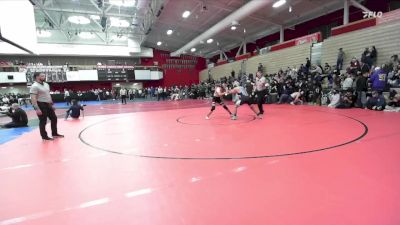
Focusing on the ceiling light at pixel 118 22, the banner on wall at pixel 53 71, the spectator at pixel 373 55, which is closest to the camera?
the spectator at pixel 373 55

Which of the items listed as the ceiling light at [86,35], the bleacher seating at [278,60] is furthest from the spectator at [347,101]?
the ceiling light at [86,35]

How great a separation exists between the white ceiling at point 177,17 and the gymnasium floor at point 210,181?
37.3 feet

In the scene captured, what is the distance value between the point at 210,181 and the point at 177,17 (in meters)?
16.9

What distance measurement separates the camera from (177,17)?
701 inches

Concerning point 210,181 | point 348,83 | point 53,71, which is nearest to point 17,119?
point 210,181

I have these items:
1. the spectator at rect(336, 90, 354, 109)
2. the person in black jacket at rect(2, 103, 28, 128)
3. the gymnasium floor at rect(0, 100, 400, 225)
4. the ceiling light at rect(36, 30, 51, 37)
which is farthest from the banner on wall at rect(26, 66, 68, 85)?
the spectator at rect(336, 90, 354, 109)

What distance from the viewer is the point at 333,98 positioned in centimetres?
1085

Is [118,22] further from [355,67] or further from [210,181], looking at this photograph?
[210,181]

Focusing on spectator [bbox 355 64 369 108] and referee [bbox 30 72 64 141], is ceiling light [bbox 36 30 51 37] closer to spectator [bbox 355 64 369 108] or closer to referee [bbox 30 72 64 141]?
referee [bbox 30 72 64 141]

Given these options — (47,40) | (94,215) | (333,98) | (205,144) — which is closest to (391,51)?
(333,98)

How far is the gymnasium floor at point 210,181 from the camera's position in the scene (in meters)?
2.19

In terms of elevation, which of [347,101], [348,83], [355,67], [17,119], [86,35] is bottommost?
[17,119]

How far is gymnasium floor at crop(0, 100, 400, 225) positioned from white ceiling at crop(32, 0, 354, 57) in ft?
37.3

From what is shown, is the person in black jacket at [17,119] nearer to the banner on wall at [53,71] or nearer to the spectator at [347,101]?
the spectator at [347,101]
